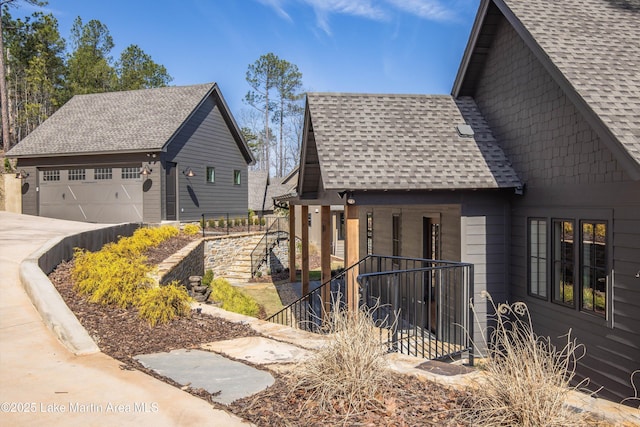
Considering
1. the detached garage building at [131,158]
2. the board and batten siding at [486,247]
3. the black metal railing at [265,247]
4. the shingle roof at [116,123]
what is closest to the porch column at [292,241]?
the black metal railing at [265,247]

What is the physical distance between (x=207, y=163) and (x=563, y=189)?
16841 millimetres

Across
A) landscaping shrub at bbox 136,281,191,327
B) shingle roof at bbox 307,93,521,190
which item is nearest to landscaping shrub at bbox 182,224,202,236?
shingle roof at bbox 307,93,521,190

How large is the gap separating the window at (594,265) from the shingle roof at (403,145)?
1.84m

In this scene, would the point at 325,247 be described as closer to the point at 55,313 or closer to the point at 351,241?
the point at 351,241

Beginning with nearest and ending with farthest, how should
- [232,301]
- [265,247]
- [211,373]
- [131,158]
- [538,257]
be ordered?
[211,373] → [538,257] → [232,301] → [131,158] → [265,247]

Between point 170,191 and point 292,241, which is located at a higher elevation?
point 170,191

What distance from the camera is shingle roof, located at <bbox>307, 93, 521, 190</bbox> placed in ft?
27.3

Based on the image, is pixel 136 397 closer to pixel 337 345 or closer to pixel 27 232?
pixel 337 345

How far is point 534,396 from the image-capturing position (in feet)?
10.1

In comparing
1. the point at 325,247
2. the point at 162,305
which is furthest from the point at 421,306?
the point at 162,305

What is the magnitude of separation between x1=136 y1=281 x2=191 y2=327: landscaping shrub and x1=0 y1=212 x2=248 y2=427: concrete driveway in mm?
1069

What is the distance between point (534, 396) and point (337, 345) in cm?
141

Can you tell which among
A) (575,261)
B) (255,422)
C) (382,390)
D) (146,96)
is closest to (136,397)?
(255,422)

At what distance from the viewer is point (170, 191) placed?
19.0m
